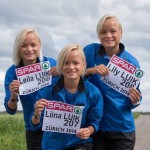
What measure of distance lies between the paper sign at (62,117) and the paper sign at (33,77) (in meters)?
0.52

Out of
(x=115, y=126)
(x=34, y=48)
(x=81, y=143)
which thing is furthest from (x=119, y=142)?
(x=34, y=48)

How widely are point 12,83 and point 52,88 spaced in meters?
0.56

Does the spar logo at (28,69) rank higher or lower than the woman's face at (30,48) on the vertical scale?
lower

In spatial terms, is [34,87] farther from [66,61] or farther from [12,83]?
[66,61]

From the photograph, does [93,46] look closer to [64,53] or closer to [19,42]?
[64,53]

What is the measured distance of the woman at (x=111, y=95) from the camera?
515cm

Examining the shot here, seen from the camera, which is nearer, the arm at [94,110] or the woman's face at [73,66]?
the woman's face at [73,66]

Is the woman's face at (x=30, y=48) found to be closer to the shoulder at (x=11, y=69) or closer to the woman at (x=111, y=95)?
the shoulder at (x=11, y=69)

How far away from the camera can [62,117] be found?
5082 millimetres

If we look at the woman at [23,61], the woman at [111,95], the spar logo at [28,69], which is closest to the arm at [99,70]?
the woman at [111,95]

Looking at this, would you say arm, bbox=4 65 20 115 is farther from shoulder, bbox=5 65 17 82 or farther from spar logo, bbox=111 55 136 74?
spar logo, bbox=111 55 136 74

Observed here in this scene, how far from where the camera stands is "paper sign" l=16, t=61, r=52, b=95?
5.50m

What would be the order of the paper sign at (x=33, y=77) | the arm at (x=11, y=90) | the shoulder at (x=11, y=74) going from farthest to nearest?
1. the shoulder at (x=11, y=74)
2. the paper sign at (x=33, y=77)
3. the arm at (x=11, y=90)

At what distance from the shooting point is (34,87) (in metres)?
5.57
